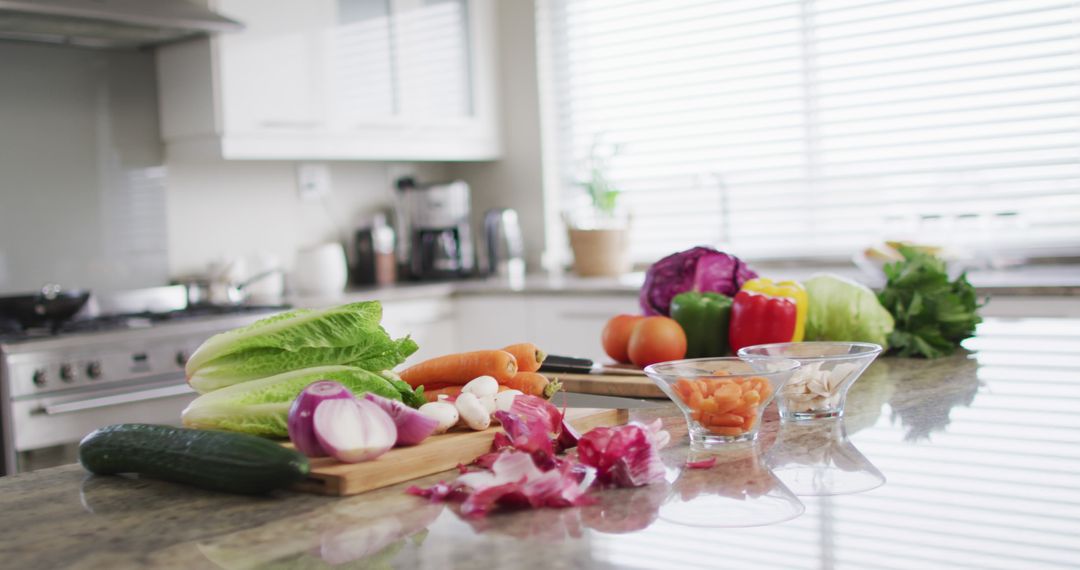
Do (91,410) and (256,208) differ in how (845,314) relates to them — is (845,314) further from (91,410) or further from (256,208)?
(256,208)

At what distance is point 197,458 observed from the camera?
1.08 metres

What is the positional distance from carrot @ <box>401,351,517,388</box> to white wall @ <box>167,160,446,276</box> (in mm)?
2622

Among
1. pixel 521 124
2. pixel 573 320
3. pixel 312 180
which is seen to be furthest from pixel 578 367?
pixel 521 124

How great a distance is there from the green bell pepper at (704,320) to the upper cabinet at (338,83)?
7.31 feet

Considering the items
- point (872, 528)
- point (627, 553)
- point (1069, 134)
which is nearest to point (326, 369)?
point (627, 553)

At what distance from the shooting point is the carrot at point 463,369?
1402mm

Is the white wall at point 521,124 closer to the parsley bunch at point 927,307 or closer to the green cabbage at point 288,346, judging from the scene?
the parsley bunch at point 927,307

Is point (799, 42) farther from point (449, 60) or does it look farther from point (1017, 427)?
point (1017, 427)

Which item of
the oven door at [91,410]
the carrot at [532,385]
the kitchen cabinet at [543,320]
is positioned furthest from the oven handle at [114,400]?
the carrot at [532,385]

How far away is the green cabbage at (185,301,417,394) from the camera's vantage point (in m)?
1.25

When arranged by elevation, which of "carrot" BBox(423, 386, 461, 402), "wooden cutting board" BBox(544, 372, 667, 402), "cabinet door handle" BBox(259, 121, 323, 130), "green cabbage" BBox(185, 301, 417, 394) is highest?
"cabinet door handle" BBox(259, 121, 323, 130)

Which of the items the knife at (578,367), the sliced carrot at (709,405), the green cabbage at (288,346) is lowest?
the knife at (578,367)

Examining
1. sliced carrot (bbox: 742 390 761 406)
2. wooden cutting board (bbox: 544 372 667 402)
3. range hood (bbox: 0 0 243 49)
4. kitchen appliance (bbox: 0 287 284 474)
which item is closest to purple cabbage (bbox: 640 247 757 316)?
wooden cutting board (bbox: 544 372 667 402)

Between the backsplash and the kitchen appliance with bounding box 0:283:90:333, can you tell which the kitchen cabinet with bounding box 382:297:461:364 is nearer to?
the backsplash
